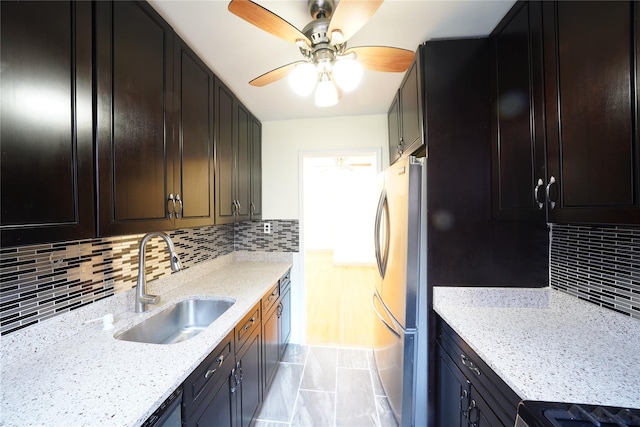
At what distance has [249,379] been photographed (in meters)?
1.42

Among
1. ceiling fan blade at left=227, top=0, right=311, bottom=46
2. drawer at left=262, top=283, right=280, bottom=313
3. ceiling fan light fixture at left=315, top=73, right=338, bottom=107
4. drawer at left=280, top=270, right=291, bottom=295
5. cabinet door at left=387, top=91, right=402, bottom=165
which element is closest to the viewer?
ceiling fan blade at left=227, top=0, right=311, bottom=46

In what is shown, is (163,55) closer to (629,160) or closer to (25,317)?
(25,317)

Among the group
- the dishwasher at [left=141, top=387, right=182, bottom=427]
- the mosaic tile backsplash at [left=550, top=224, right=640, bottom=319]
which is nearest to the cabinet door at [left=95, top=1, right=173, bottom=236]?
the dishwasher at [left=141, top=387, right=182, bottom=427]

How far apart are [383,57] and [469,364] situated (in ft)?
4.83

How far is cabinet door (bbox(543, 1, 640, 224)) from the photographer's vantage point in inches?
27.6

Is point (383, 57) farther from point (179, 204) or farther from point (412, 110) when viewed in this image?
point (179, 204)

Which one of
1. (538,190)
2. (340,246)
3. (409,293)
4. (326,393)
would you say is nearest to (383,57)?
(538,190)

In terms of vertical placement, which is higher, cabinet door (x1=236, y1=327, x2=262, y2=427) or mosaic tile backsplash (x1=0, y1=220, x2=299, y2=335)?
mosaic tile backsplash (x1=0, y1=220, x2=299, y2=335)

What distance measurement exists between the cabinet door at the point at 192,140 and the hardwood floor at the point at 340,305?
1.39 m

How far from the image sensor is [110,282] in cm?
120

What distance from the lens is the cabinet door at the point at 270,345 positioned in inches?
67.8

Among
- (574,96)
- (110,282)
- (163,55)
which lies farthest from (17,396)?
(574,96)

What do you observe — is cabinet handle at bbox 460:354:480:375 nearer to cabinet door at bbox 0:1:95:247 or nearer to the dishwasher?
→ the dishwasher

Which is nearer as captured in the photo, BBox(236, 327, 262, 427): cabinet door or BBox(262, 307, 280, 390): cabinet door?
BBox(236, 327, 262, 427): cabinet door
